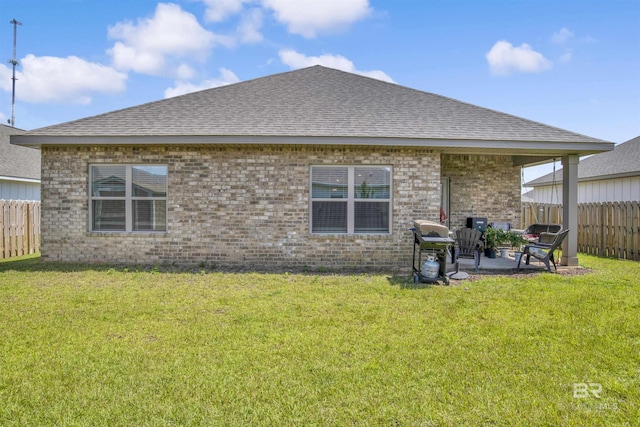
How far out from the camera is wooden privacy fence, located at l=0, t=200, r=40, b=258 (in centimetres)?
1120

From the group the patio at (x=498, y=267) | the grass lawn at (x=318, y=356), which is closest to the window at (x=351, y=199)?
the patio at (x=498, y=267)

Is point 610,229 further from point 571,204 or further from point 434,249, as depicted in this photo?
point 434,249

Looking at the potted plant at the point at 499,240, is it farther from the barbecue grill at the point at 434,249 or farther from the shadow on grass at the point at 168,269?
the shadow on grass at the point at 168,269

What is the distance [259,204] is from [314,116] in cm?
262

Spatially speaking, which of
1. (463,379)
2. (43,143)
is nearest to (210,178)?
(43,143)

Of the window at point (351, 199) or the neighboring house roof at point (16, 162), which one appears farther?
the neighboring house roof at point (16, 162)

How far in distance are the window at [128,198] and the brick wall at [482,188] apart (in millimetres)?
7794

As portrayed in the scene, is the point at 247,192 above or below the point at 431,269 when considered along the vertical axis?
above

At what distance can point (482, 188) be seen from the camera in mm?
11617

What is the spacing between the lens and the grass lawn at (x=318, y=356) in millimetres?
2926

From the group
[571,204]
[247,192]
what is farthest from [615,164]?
[247,192]

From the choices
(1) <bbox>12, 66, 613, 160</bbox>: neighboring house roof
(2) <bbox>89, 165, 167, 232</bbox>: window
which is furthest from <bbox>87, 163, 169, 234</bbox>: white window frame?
(1) <bbox>12, 66, 613, 160</bbox>: neighboring house roof

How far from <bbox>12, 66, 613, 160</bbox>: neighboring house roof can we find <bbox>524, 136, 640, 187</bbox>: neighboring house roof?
302 inches

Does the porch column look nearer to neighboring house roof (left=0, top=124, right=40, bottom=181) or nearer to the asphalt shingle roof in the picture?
the asphalt shingle roof
